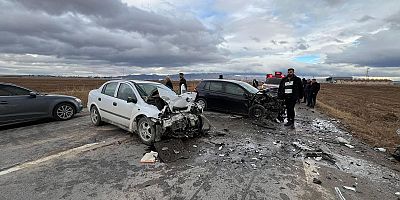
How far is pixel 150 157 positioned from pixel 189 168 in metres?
0.88

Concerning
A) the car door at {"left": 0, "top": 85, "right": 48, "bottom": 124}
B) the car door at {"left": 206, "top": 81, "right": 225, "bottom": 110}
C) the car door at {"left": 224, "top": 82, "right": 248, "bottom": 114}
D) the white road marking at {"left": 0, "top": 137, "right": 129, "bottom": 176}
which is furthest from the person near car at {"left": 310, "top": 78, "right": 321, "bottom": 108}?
the car door at {"left": 0, "top": 85, "right": 48, "bottom": 124}

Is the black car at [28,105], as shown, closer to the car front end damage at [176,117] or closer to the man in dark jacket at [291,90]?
the car front end damage at [176,117]

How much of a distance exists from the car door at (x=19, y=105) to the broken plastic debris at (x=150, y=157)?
509 cm

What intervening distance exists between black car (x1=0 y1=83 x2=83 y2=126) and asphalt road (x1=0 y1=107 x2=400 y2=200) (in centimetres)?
64

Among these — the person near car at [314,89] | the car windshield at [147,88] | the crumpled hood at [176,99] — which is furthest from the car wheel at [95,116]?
the person near car at [314,89]

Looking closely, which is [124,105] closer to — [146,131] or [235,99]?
[146,131]

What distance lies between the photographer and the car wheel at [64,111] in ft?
29.1

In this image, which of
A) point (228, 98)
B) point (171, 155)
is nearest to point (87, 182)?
point (171, 155)

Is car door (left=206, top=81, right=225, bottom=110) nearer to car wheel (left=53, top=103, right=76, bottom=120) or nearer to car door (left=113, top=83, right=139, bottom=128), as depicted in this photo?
car door (left=113, top=83, right=139, bottom=128)

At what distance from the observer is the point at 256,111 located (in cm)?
1004

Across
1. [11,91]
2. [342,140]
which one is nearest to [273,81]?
[342,140]

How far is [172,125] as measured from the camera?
6016mm

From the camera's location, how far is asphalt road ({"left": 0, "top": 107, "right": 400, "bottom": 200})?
374 centimetres

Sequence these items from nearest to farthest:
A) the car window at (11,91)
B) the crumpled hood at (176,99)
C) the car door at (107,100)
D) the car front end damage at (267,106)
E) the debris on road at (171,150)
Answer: the debris on road at (171,150) → the crumpled hood at (176,99) → the car door at (107,100) → the car window at (11,91) → the car front end damage at (267,106)
